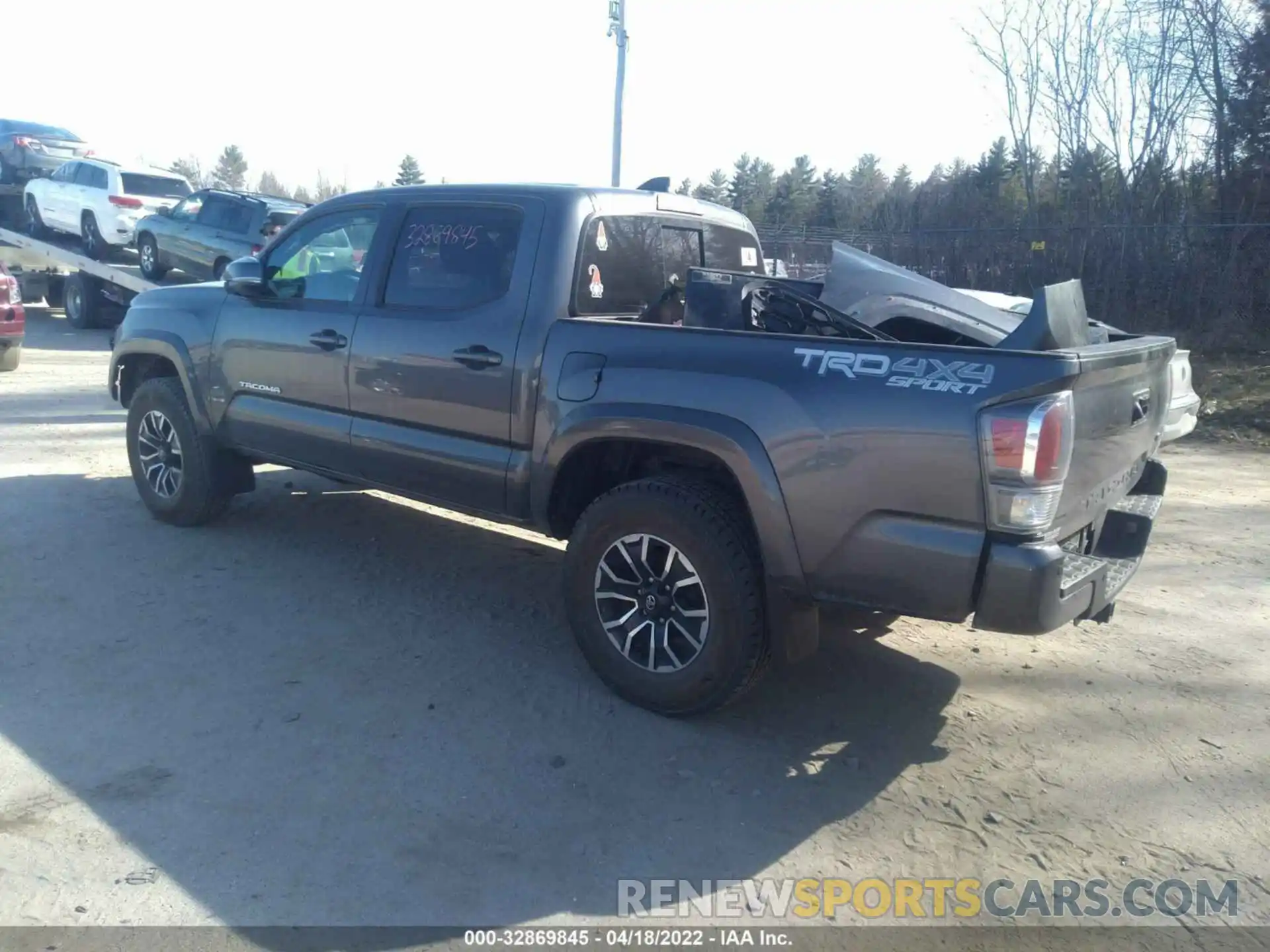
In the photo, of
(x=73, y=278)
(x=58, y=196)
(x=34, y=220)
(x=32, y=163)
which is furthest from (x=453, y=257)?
(x=32, y=163)

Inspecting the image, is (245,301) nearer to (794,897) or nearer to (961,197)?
(794,897)

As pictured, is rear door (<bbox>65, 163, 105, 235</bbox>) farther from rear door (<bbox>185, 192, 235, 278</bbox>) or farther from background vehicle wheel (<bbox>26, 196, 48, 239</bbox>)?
rear door (<bbox>185, 192, 235, 278</bbox>)

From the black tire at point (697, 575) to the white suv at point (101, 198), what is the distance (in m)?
15.0

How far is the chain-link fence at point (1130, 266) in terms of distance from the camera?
1612 centimetres

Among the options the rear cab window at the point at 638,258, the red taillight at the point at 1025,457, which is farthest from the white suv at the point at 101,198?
the red taillight at the point at 1025,457

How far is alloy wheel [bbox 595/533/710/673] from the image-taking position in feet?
13.8

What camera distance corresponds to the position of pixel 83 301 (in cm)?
1639

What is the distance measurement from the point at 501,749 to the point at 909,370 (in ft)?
6.72

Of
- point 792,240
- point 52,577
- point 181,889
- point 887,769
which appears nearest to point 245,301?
point 52,577

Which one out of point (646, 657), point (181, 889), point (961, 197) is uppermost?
point (961, 197)

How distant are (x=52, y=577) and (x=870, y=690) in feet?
14.0

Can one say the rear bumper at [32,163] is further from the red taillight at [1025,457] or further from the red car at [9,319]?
the red taillight at [1025,457]

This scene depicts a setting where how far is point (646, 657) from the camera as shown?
172 inches

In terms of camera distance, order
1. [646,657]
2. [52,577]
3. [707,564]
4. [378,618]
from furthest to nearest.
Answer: [52,577], [378,618], [646,657], [707,564]
